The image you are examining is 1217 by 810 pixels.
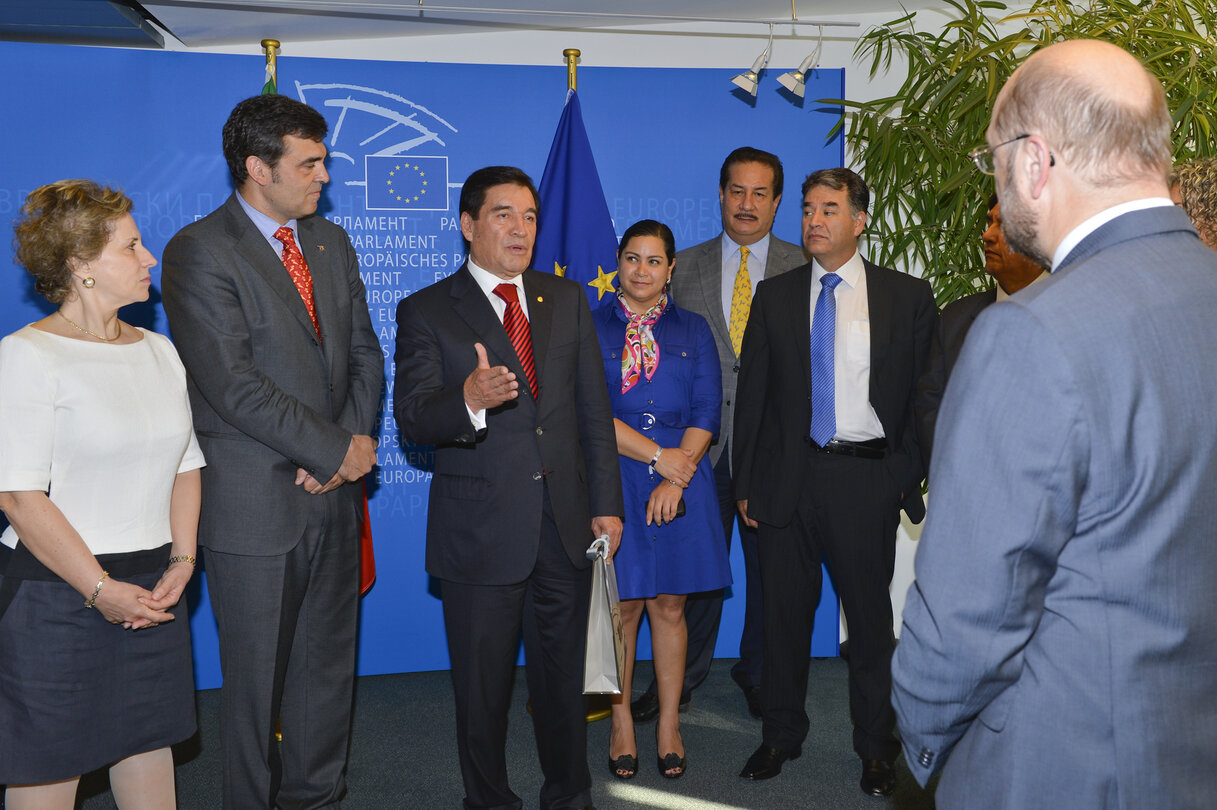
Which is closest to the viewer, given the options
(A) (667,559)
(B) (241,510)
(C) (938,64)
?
(B) (241,510)

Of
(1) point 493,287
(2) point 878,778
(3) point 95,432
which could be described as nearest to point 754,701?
(2) point 878,778

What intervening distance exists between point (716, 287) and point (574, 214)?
73 centimetres

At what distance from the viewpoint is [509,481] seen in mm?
2832

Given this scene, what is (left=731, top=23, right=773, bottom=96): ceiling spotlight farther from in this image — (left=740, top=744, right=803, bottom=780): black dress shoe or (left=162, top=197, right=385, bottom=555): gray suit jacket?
(left=740, top=744, right=803, bottom=780): black dress shoe

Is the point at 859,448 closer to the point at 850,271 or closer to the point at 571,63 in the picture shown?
the point at 850,271

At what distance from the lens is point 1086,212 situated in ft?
4.28

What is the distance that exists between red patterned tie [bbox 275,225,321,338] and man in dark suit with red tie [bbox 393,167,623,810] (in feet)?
0.90

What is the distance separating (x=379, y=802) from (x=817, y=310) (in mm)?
2213

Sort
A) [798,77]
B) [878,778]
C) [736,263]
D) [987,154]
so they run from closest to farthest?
[987,154] < [878,778] < [736,263] < [798,77]

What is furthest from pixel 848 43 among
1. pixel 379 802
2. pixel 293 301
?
pixel 379 802

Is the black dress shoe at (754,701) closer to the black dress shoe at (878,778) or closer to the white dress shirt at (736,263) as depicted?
the black dress shoe at (878,778)

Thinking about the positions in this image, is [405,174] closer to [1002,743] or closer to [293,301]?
[293,301]

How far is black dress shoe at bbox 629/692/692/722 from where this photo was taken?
3854 mm

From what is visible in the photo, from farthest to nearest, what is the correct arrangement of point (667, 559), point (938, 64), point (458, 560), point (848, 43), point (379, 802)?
point (848, 43) → point (938, 64) → point (667, 559) → point (379, 802) → point (458, 560)
